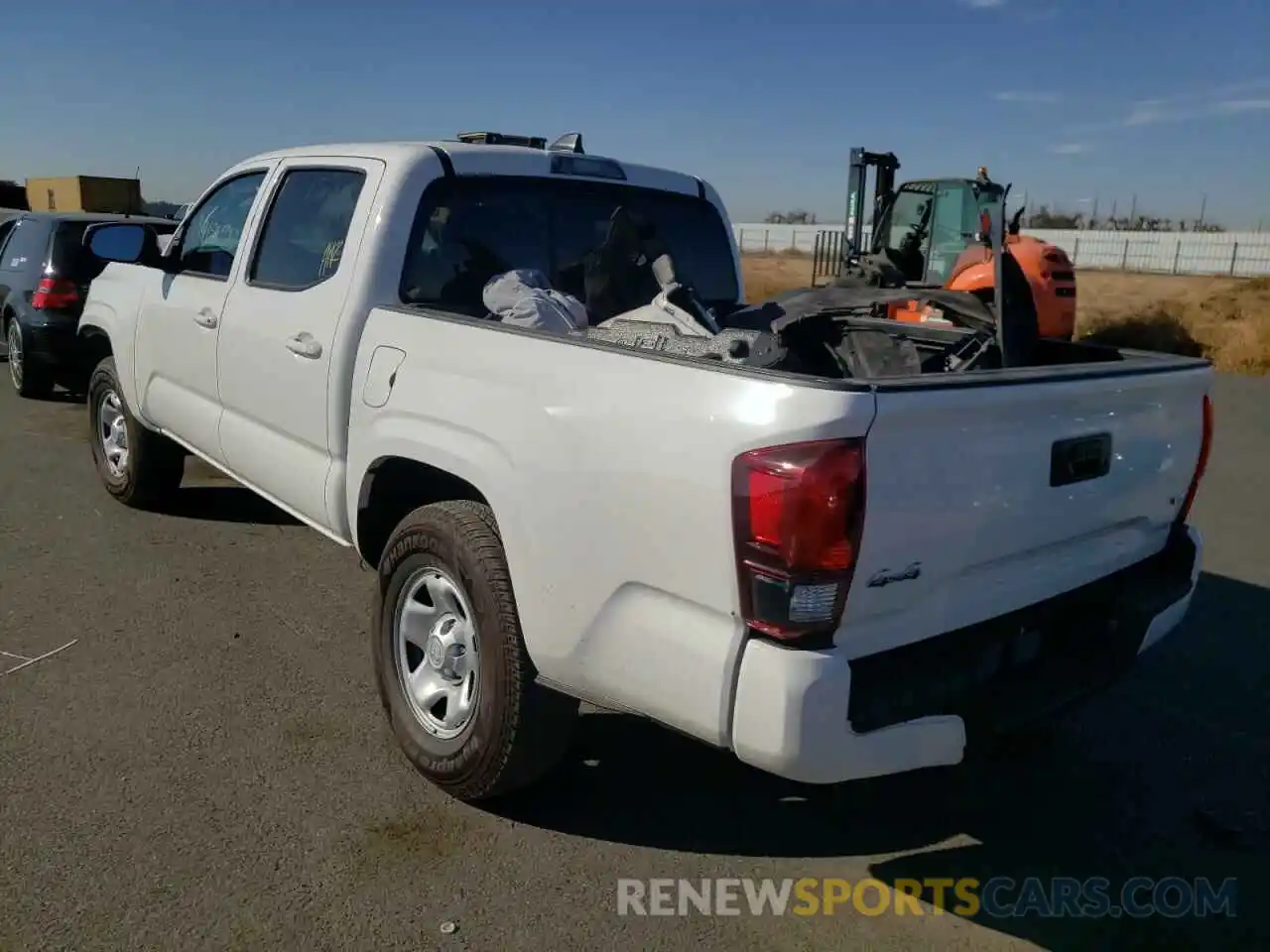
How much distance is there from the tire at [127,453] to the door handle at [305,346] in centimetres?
236

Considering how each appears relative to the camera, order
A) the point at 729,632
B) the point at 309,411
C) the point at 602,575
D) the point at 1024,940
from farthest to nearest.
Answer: the point at 309,411
the point at 1024,940
the point at 602,575
the point at 729,632

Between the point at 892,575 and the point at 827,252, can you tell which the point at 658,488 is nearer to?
the point at 892,575

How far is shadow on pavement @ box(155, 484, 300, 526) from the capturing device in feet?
20.4

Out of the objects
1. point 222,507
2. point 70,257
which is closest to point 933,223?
point 70,257

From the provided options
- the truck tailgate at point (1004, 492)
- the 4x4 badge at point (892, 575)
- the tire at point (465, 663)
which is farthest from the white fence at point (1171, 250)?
the 4x4 badge at point (892, 575)

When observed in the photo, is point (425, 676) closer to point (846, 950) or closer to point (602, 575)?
point (602, 575)

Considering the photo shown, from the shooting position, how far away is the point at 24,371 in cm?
963

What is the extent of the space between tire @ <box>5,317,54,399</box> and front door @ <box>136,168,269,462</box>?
488 centimetres

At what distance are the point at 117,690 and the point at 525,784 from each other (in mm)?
1864

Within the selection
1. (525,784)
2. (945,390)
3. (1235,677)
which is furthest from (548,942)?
(1235,677)

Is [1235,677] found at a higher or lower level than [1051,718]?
lower

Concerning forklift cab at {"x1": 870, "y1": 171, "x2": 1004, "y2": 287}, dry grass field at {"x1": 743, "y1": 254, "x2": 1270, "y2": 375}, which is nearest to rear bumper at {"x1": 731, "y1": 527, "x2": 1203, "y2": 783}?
dry grass field at {"x1": 743, "y1": 254, "x2": 1270, "y2": 375}

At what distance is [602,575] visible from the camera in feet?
8.54

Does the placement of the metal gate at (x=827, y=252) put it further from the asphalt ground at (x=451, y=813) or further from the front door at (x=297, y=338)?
the front door at (x=297, y=338)
